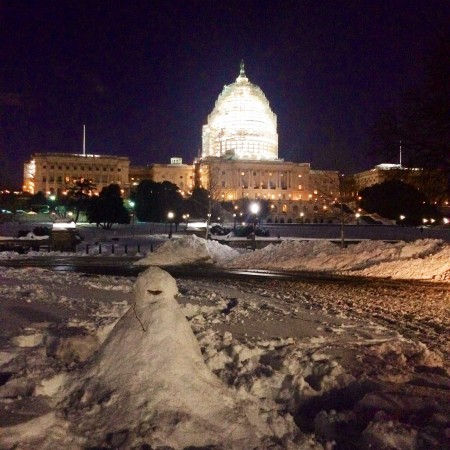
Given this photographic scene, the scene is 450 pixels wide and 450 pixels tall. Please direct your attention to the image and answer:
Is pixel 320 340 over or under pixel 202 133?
under

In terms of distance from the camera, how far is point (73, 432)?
466cm

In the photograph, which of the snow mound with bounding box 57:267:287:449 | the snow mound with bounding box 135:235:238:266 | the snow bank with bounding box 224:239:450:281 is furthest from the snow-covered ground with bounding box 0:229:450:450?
the snow mound with bounding box 135:235:238:266

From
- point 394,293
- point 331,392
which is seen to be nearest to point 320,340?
point 331,392

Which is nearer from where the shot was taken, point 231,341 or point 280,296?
point 231,341

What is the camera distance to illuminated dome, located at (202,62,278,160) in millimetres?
135375

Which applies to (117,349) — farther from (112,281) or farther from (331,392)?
(112,281)

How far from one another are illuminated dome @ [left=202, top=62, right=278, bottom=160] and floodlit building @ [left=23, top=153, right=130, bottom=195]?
79.8 feet

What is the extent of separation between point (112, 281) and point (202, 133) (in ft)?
456

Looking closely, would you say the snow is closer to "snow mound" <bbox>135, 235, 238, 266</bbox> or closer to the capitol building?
"snow mound" <bbox>135, 235, 238, 266</bbox>

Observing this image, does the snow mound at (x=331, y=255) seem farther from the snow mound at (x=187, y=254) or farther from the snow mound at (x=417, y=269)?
the snow mound at (x=187, y=254)

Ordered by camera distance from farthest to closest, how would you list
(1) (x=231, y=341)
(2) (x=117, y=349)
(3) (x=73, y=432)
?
(1) (x=231, y=341)
(2) (x=117, y=349)
(3) (x=73, y=432)

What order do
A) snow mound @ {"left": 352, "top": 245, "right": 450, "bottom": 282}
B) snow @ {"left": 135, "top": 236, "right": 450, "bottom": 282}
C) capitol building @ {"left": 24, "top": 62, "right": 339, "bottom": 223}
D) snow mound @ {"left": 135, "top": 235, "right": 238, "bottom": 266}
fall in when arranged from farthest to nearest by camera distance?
capitol building @ {"left": 24, "top": 62, "right": 339, "bottom": 223}, snow mound @ {"left": 135, "top": 235, "right": 238, "bottom": 266}, snow @ {"left": 135, "top": 236, "right": 450, "bottom": 282}, snow mound @ {"left": 352, "top": 245, "right": 450, "bottom": 282}

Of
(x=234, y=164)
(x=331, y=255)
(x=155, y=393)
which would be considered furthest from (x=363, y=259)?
(x=234, y=164)

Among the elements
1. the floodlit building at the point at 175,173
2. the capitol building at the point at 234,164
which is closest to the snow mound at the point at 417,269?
the capitol building at the point at 234,164
